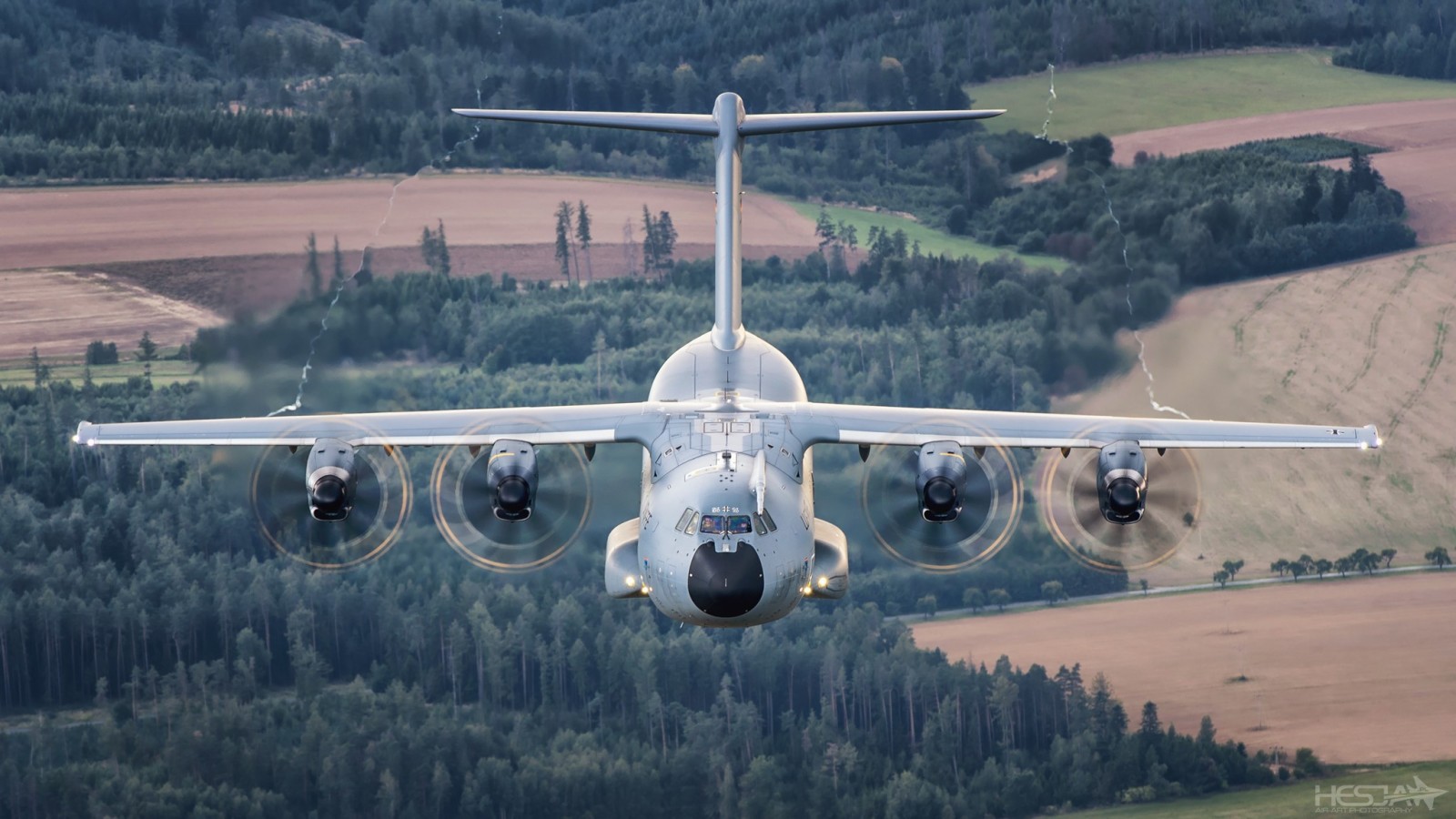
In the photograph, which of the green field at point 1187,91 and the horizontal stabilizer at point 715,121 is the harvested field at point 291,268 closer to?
the green field at point 1187,91

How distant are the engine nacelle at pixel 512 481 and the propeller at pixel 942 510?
9.13 m

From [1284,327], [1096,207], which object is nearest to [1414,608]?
[1284,327]

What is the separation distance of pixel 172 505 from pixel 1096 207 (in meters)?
45.5

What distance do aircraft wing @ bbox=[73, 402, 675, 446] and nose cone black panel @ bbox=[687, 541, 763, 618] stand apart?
6.65 metres

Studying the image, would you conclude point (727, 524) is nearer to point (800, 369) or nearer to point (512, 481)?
point (512, 481)

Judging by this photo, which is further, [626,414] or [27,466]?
[27,466]

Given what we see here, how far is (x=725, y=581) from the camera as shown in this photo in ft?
172

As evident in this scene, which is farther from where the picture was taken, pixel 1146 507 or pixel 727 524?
pixel 1146 507

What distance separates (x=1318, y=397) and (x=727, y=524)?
59.9 m

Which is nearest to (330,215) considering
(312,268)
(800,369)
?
(312,268)

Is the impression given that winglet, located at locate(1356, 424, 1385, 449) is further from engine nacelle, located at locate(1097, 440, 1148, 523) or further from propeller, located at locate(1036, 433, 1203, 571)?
engine nacelle, located at locate(1097, 440, 1148, 523)

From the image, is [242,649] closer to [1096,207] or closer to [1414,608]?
[1096,207]

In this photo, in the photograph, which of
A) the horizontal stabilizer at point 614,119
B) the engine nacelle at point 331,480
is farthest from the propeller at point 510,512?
the horizontal stabilizer at point 614,119

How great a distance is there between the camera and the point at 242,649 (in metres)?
94.4
